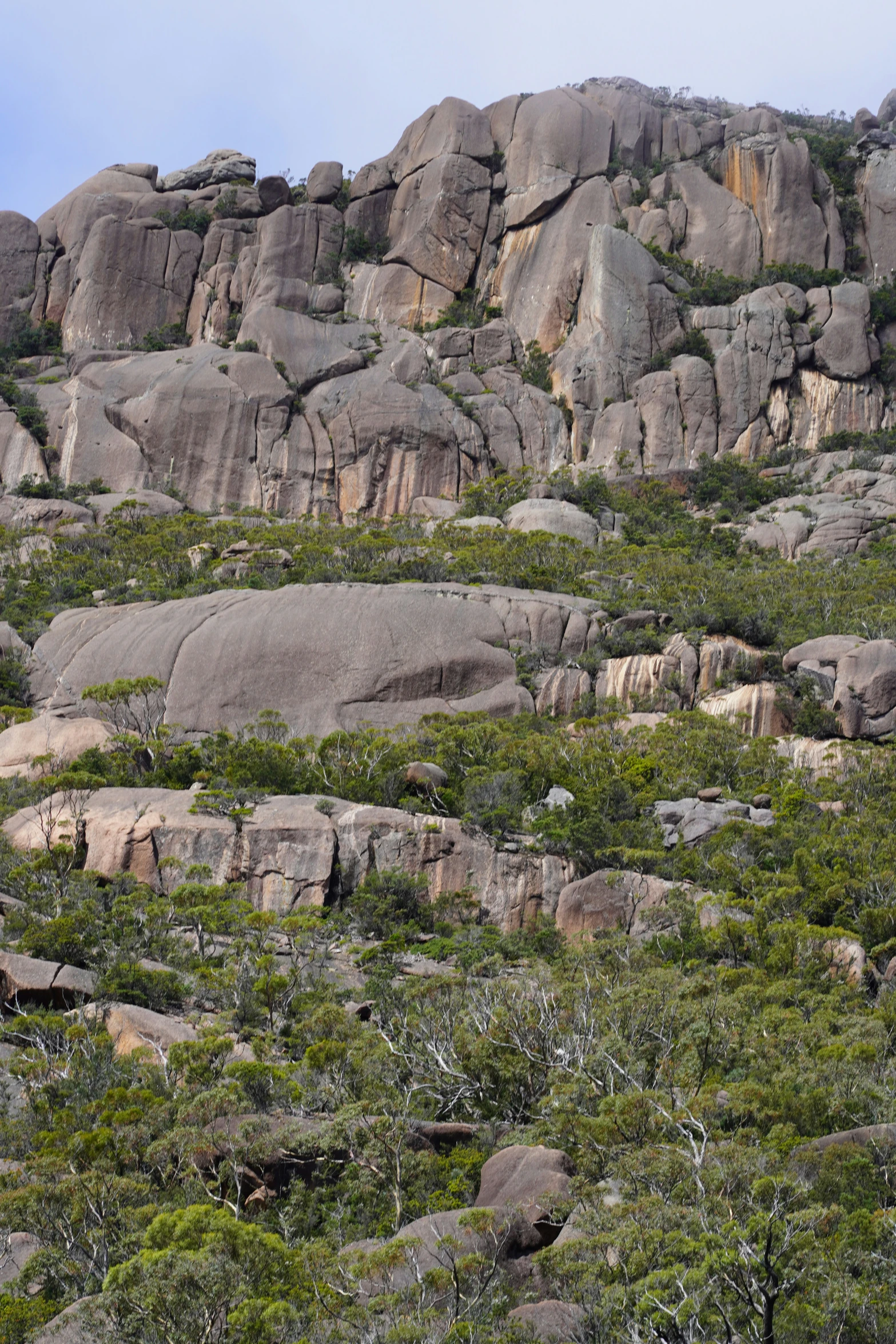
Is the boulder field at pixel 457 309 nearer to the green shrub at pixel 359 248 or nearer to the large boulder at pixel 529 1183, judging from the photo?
the green shrub at pixel 359 248

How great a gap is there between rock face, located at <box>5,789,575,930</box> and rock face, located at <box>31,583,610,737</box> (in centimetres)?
822

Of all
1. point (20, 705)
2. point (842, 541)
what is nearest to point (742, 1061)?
point (20, 705)

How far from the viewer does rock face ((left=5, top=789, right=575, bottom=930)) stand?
2783cm

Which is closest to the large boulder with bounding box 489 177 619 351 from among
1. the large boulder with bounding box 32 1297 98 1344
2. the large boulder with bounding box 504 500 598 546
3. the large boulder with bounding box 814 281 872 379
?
the large boulder with bounding box 814 281 872 379

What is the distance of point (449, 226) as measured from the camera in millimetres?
72125

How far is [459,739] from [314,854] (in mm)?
7063

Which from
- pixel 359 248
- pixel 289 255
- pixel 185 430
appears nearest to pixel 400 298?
pixel 359 248

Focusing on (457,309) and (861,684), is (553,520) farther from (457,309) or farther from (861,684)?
(457,309)

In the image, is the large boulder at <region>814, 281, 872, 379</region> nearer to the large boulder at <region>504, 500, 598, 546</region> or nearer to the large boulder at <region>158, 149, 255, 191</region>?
the large boulder at <region>504, 500, 598, 546</region>

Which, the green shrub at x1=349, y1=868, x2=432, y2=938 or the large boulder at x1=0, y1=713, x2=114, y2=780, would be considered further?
the large boulder at x1=0, y1=713, x2=114, y2=780

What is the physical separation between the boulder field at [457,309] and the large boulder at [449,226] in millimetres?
152

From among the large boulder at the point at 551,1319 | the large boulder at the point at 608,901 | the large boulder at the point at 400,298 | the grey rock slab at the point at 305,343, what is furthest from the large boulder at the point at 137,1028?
the large boulder at the point at 400,298

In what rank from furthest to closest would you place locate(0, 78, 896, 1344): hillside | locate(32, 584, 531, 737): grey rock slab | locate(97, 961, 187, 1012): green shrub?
locate(32, 584, 531, 737): grey rock slab
locate(97, 961, 187, 1012): green shrub
locate(0, 78, 896, 1344): hillside

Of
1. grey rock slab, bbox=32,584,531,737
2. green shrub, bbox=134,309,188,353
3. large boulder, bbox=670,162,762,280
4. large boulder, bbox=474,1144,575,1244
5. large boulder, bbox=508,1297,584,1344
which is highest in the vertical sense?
large boulder, bbox=670,162,762,280
